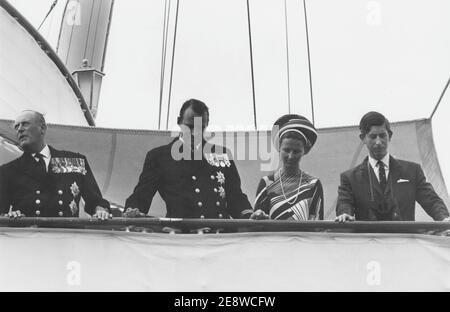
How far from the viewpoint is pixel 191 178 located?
5.71 metres

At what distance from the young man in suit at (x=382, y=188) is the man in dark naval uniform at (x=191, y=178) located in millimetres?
689

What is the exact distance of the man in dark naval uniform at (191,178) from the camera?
564cm

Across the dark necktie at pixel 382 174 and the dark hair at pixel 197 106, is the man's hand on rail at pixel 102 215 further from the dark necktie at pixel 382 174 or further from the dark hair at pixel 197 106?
the dark necktie at pixel 382 174

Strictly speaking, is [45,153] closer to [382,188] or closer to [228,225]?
[228,225]

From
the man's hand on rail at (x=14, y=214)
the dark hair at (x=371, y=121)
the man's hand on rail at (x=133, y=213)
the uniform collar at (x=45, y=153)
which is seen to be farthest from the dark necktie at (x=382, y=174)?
the man's hand on rail at (x=14, y=214)

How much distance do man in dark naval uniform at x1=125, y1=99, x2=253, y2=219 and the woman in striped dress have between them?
166mm

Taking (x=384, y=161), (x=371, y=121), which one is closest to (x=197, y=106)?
(x=371, y=121)

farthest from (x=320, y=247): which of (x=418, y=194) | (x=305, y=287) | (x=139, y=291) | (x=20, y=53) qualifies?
(x=20, y=53)

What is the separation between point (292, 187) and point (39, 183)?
5.37 feet

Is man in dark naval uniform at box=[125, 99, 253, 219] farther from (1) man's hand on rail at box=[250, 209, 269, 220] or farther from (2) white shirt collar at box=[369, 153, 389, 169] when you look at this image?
(2) white shirt collar at box=[369, 153, 389, 169]

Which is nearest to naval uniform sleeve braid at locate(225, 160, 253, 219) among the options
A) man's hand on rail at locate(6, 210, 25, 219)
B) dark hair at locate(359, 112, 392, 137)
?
dark hair at locate(359, 112, 392, 137)

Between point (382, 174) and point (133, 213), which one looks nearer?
point (133, 213)

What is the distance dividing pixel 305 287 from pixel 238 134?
343 cm

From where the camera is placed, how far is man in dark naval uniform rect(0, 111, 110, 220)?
5.56 m
